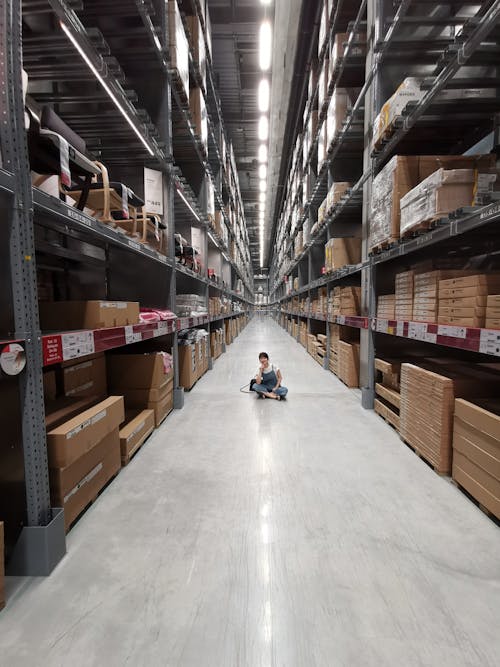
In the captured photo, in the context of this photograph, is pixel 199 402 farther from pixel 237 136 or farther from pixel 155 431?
pixel 237 136

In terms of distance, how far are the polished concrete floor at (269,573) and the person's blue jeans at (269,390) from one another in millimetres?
1494

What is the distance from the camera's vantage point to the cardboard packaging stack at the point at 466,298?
1.86 metres

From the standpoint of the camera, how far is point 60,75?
254cm

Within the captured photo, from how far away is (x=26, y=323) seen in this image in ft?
4.10

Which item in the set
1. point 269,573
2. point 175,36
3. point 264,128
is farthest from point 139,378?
point 264,128

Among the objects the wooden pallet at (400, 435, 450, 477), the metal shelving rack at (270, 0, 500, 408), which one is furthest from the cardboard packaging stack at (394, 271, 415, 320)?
the wooden pallet at (400, 435, 450, 477)

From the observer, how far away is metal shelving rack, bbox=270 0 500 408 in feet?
6.29

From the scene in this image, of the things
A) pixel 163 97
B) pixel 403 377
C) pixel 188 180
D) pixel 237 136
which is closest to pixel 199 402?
pixel 403 377

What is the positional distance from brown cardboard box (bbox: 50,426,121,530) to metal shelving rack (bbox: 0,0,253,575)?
0.13 m

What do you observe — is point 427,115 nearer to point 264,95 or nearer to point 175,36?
point 175,36

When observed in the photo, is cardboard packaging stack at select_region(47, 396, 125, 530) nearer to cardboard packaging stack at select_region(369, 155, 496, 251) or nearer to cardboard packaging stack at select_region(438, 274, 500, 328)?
cardboard packaging stack at select_region(438, 274, 500, 328)

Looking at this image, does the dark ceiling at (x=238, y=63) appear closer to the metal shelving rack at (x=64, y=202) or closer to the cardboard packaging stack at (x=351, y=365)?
the metal shelving rack at (x=64, y=202)

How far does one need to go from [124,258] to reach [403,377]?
126 inches

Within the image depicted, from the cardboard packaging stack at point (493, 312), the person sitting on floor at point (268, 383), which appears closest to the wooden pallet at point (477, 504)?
the cardboard packaging stack at point (493, 312)
